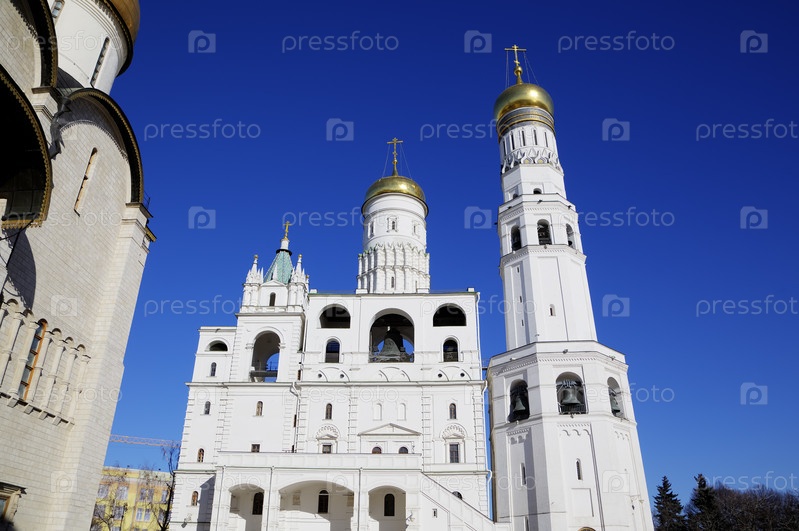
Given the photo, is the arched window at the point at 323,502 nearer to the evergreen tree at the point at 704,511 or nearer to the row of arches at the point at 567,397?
the row of arches at the point at 567,397

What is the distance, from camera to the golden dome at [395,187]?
1613 inches

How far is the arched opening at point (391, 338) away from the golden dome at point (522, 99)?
14.1 m

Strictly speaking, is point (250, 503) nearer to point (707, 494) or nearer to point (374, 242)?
point (374, 242)

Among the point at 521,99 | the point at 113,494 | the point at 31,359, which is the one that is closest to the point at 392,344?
the point at 521,99

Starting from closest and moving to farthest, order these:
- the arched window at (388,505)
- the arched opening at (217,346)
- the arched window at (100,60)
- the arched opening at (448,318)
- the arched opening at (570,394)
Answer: the arched window at (100,60)
the arched opening at (570,394)
the arched window at (388,505)
the arched opening at (217,346)
the arched opening at (448,318)

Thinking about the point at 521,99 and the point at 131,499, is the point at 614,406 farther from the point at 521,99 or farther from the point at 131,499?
the point at 131,499

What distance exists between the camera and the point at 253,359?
117 ft

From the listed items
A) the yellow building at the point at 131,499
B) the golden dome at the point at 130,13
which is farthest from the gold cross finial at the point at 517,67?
the yellow building at the point at 131,499

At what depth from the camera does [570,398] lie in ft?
87.5

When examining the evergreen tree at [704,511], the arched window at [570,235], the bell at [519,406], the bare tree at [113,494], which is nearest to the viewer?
the bell at [519,406]

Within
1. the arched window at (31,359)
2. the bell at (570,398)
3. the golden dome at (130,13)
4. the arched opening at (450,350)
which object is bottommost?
the arched window at (31,359)

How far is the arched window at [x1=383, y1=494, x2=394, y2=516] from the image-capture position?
1063 inches

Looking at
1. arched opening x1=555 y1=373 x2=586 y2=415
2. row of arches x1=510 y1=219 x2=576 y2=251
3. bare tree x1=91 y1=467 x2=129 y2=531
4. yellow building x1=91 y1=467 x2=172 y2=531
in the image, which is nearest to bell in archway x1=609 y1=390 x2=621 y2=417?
arched opening x1=555 y1=373 x2=586 y2=415

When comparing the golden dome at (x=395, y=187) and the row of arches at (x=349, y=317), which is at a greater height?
the golden dome at (x=395, y=187)
